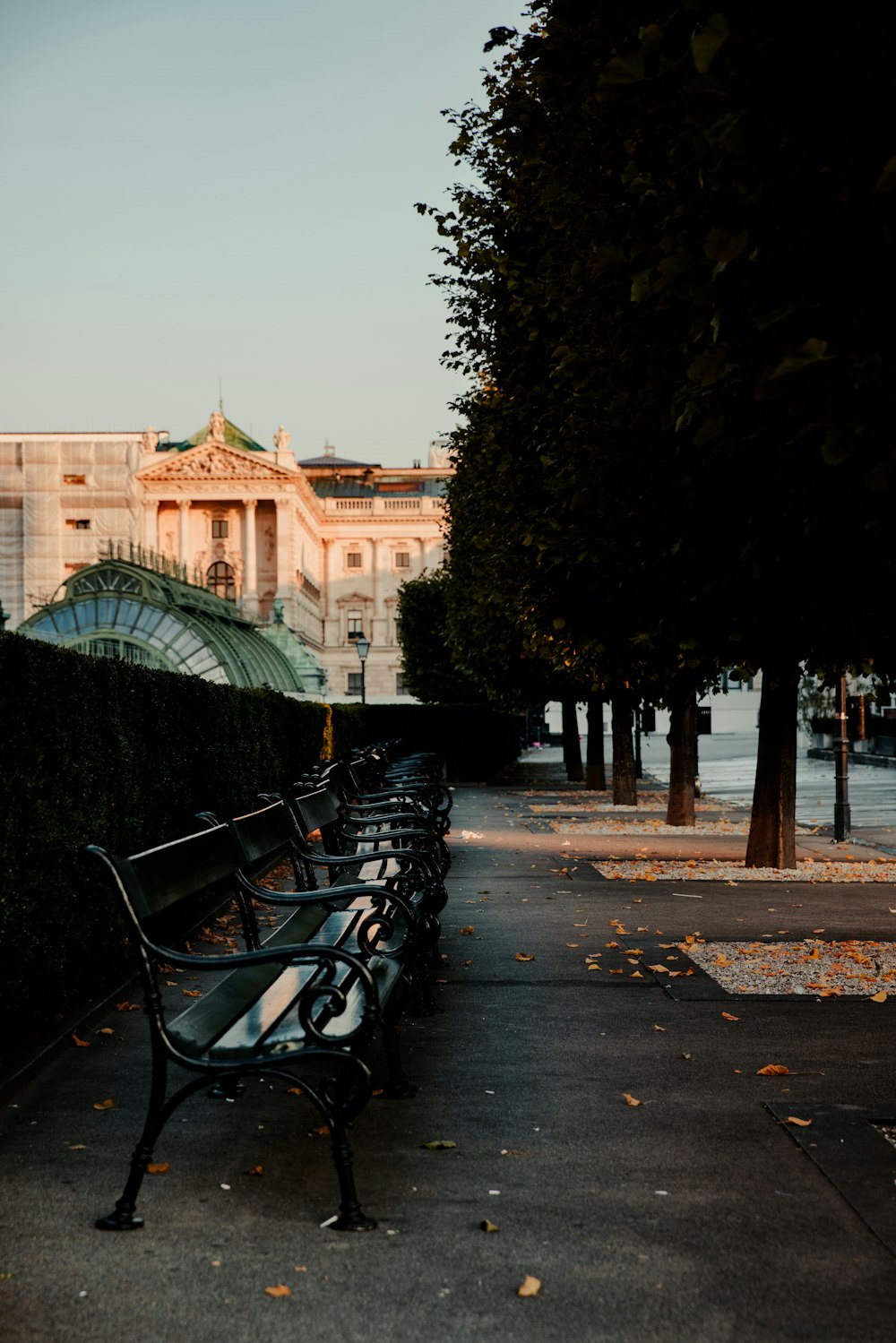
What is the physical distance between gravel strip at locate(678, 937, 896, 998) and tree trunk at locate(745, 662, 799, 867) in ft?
13.2

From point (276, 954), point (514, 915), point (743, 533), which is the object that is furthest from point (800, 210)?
point (514, 915)

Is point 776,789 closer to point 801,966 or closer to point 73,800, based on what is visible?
point 801,966

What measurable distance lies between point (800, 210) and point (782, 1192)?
9.48 ft

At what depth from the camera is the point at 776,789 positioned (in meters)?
13.0

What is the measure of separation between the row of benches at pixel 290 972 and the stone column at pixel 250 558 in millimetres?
85382

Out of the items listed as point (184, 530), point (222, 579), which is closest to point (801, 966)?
point (184, 530)

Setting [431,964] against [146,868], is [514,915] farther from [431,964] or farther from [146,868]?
[146,868]

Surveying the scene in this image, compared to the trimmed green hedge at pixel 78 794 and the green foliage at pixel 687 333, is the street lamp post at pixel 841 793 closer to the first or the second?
the green foliage at pixel 687 333

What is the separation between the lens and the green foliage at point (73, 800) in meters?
5.92

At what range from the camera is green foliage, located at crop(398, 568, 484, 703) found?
44188mm

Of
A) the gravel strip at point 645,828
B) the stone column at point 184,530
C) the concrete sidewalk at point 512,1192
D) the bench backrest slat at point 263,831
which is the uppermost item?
the stone column at point 184,530

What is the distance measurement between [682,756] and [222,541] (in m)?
76.8

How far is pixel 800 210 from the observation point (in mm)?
4109

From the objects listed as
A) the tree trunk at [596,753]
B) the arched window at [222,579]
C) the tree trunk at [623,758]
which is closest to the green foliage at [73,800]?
the tree trunk at [623,758]
